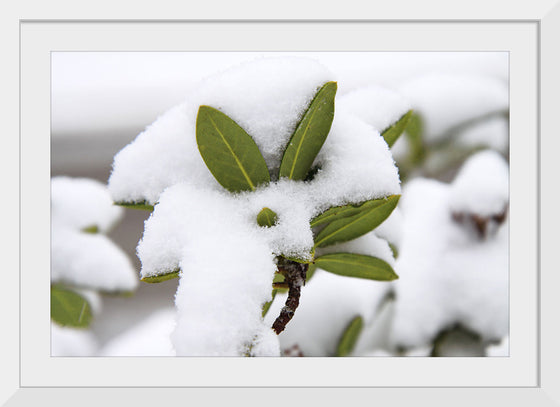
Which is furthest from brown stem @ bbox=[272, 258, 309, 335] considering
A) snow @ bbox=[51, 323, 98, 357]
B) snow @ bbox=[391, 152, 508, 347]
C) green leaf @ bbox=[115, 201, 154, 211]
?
snow @ bbox=[51, 323, 98, 357]

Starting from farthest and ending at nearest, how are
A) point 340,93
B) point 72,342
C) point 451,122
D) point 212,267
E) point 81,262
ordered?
point 72,342 < point 451,122 < point 81,262 < point 340,93 < point 212,267

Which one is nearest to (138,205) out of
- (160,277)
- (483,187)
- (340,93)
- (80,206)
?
(160,277)

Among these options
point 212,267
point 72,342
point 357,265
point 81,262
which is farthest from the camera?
point 72,342

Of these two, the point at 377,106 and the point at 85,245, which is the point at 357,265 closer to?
the point at 377,106

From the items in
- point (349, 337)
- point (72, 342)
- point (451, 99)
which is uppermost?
point (451, 99)

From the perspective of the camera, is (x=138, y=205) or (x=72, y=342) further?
(x=72, y=342)

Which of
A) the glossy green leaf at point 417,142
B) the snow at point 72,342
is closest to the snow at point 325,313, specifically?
the glossy green leaf at point 417,142

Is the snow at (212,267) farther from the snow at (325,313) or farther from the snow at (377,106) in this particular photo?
the snow at (325,313)
